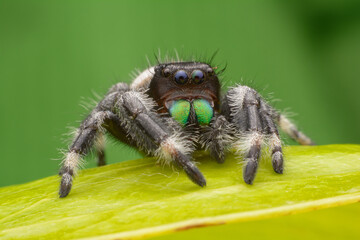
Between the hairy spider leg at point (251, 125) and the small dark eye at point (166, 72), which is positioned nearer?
the hairy spider leg at point (251, 125)

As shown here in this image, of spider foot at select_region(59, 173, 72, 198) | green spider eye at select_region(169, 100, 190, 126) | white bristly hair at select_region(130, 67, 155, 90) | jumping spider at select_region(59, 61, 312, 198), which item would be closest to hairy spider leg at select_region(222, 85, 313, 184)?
jumping spider at select_region(59, 61, 312, 198)

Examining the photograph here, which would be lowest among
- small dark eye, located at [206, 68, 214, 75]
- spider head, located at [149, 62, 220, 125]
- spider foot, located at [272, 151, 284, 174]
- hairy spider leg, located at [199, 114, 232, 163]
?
spider foot, located at [272, 151, 284, 174]

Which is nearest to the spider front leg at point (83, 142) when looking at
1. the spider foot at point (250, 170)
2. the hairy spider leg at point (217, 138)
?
the hairy spider leg at point (217, 138)

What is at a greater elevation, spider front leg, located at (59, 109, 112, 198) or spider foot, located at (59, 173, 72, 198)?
spider front leg, located at (59, 109, 112, 198)

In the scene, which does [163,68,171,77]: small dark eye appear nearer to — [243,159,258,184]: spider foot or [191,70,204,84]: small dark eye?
[191,70,204,84]: small dark eye

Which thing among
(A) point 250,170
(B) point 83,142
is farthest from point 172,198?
(B) point 83,142

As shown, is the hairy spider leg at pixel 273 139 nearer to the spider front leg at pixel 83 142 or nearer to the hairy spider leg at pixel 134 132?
the hairy spider leg at pixel 134 132

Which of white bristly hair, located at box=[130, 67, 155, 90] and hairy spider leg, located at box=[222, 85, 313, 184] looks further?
white bristly hair, located at box=[130, 67, 155, 90]
